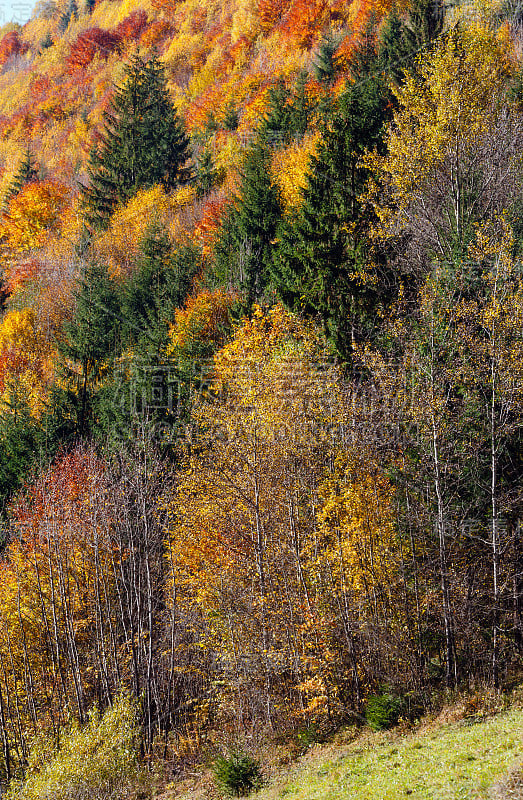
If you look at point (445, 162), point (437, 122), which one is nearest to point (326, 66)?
point (437, 122)

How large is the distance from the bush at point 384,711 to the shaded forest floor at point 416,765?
322 mm

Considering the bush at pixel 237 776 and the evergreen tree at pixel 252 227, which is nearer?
the bush at pixel 237 776

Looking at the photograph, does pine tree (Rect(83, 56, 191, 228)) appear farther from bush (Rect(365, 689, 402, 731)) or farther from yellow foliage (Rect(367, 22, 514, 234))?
bush (Rect(365, 689, 402, 731))

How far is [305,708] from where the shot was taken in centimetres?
A: 1581

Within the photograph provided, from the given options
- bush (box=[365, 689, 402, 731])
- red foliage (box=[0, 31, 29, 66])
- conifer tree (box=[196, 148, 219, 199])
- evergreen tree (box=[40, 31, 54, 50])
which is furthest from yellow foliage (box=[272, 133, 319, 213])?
red foliage (box=[0, 31, 29, 66])

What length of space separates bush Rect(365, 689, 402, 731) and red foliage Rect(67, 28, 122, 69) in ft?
356

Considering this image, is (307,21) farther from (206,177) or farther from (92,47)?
(92,47)

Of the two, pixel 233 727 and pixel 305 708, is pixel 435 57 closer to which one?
pixel 305 708

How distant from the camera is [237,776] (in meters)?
13.8

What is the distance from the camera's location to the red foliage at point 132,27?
102250 millimetres

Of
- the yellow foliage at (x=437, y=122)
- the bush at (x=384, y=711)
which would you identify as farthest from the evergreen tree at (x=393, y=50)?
the bush at (x=384, y=711)

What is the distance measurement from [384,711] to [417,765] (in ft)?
11.9

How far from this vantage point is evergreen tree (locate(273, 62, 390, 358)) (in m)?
22.1

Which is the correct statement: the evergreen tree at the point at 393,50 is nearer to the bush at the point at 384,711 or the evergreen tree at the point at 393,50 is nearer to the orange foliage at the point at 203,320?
the orange foliage at the point at 203,320
